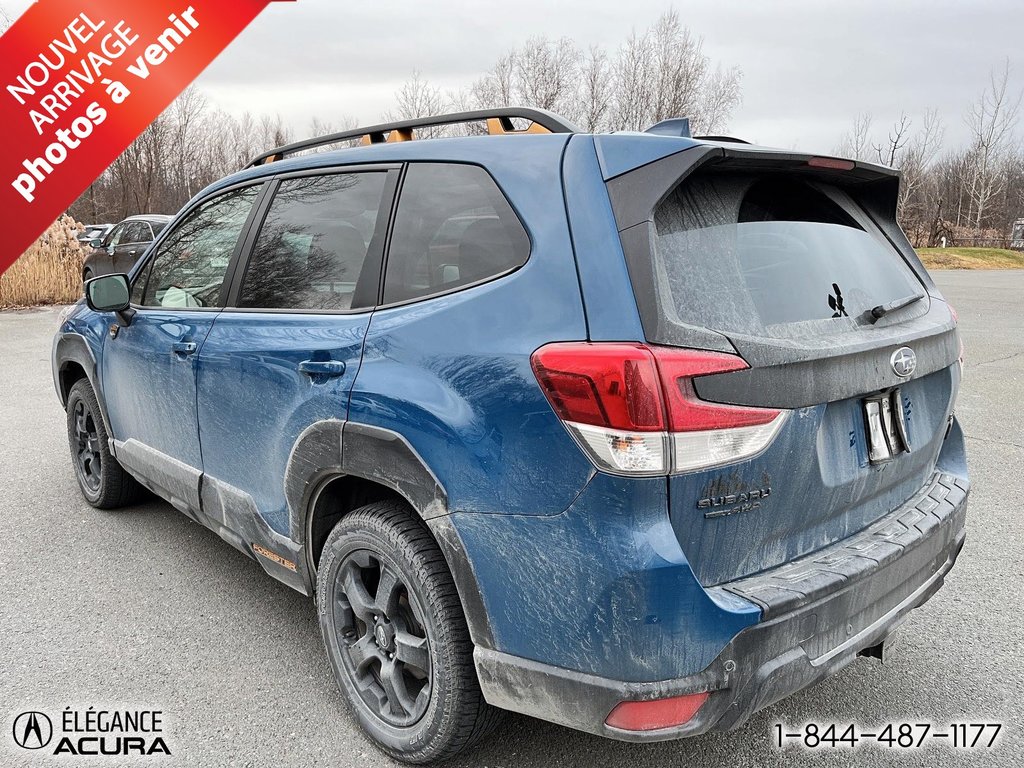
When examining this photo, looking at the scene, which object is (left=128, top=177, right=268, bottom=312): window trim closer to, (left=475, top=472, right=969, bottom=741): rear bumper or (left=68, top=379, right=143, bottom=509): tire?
(left=68, top=379, right=143, bottom=509): tire

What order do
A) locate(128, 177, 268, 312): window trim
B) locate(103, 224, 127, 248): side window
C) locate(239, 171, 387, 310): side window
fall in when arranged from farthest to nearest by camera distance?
locate(103, 224, 127, 248): side window, locate(128, 177, 268, 312): window trim, locate(239, 171, 387, 310): side window

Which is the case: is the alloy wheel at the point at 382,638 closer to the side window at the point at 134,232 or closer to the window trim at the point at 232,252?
the window trim at the point at 232,252

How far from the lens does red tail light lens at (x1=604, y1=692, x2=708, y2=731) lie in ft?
5.79

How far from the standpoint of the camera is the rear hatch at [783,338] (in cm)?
176

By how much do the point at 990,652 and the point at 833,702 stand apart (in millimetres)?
777

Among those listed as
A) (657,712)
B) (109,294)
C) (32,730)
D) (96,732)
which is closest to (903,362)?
(657,712)

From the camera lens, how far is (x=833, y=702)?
2.60m

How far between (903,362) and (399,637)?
1668 millimetres

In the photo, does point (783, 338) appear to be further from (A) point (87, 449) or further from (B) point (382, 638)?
(A) point (87, 449)

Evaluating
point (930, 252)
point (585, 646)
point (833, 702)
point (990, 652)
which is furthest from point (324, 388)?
point (930, 252)

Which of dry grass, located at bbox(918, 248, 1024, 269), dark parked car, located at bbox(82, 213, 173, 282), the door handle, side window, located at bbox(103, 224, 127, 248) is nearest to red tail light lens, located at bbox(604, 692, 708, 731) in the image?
the door handle

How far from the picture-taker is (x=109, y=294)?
3.51 meters

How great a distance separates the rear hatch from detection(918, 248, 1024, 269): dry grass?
31951 mm

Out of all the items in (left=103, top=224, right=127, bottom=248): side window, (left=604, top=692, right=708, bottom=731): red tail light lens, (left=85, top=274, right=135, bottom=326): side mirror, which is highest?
(left=85, top=274, right=135, bottom=326): side mirror
